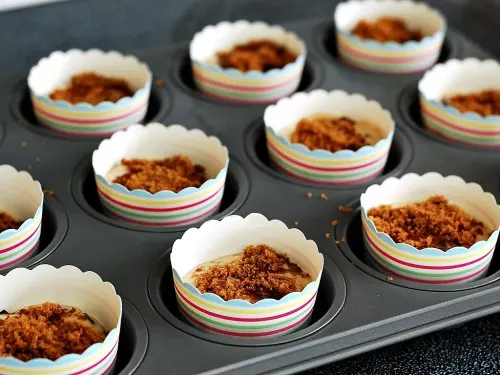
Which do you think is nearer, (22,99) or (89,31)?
(22,99)

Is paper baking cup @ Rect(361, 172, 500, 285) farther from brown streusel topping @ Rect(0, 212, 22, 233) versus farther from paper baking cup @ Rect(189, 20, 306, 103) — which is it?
brown streusel topping @ Rect(0, 212, 22, 233)

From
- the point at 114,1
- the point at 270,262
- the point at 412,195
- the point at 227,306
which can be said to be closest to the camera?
the point at 227,306

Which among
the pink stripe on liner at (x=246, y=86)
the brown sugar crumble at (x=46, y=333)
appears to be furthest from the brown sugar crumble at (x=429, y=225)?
the brown sugar crumble at (x=46, y=333)

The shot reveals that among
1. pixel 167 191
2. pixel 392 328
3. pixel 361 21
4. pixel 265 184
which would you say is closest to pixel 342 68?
pixel 361 21

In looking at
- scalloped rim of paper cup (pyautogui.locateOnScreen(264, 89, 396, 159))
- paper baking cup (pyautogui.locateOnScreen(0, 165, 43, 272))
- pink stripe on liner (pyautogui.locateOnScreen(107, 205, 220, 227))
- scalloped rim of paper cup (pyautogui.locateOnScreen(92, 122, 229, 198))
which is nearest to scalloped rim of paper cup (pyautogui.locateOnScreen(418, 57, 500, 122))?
scalloped rim of paper cup (pyautogui.locateOnScreen(264, 89, 396, 159))

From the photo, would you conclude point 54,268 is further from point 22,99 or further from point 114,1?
point 114,1

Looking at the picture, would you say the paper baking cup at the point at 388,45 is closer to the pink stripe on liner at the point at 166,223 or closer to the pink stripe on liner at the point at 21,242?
the pink stripe on liner at the point at 166,223
